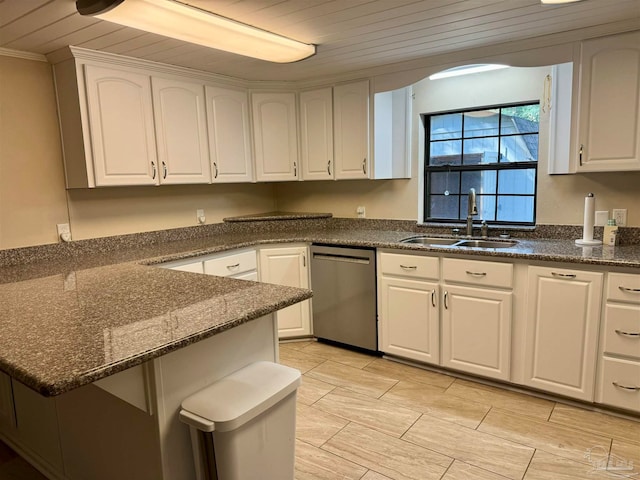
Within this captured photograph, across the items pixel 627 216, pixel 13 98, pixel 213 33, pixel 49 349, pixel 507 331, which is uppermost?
pixel 213 33

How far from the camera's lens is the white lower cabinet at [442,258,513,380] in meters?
2.69

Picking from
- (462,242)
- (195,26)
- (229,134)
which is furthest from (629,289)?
(229,134)

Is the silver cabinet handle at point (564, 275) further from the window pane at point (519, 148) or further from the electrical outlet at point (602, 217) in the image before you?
the window pane at point (519, 148)

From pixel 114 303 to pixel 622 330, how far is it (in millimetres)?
2523

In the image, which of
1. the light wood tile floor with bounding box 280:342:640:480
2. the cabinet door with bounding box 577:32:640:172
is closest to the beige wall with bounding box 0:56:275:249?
the light wood tile floor with bounding box 280:342:640:480

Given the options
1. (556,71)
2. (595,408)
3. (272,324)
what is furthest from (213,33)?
(595,408)

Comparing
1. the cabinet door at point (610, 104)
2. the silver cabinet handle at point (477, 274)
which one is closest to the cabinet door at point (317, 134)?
the silver cabinet handle at point (477, 274)

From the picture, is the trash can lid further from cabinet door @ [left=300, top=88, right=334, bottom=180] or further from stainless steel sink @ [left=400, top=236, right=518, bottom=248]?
cabinet door @ [left=300, top=88, right=334, bottom=180]

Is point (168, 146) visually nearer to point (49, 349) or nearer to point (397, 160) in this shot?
point (397, 160)

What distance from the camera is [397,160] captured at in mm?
3666

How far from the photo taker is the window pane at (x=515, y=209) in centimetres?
326

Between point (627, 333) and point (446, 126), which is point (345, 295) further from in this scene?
point (627, 333)

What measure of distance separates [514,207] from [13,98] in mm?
3546

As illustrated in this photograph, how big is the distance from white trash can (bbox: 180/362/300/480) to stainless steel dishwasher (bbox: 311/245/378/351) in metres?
1.79
